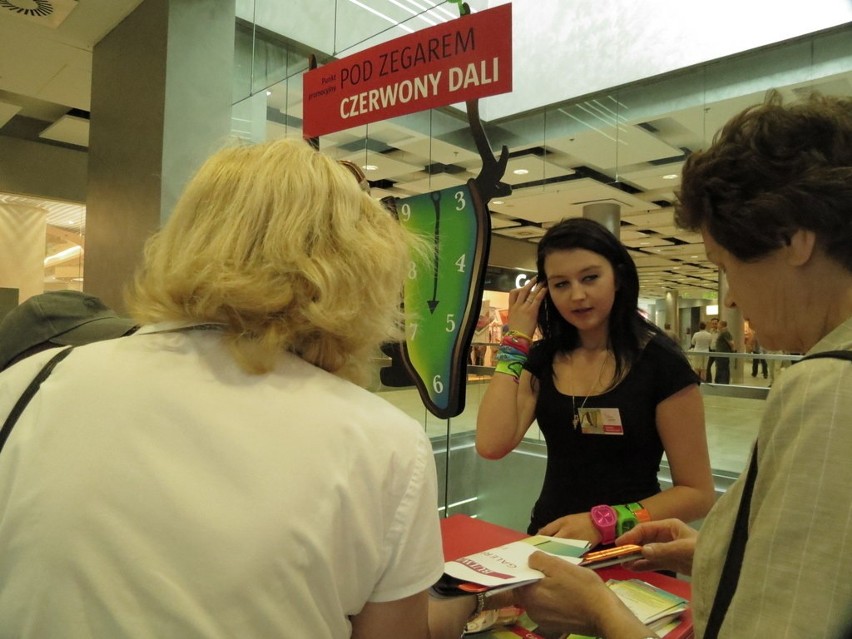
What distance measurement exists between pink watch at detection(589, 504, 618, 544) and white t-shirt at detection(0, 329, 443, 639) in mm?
753

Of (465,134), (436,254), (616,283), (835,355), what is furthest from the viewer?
(465,134)

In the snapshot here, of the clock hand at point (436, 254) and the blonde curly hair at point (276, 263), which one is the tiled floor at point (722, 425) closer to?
the clock hand at point (436, 254)

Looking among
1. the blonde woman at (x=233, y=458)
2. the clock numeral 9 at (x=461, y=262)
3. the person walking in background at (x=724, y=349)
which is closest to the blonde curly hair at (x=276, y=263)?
the blonde woman at (x=233, y=458)

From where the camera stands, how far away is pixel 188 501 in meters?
0.65

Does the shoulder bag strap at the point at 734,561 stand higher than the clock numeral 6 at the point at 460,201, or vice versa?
the clock numeral 6 at the point at 460,201

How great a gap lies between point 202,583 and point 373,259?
0.45 m

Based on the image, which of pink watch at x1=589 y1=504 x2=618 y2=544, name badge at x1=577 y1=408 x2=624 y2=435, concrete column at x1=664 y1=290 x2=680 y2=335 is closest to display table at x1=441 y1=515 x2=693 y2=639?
pink watch at x1=589 y1=504 x2=618 y2=544

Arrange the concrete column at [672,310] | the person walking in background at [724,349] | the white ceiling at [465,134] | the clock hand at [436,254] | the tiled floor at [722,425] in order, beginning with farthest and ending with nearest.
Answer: the concrete column at [672,310] → the person walking in background at [724,349] → the tiled floor at [722,425] → the white ceiling at [465,134] → the clock hand at [436,254]

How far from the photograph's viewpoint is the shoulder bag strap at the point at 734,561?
→ 638 mm

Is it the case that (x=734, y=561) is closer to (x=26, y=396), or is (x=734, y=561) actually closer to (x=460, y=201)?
(x=26, y=396)

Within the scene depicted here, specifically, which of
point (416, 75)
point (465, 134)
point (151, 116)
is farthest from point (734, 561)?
point (151, 116)

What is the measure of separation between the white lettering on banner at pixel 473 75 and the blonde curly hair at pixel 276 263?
34.0 inches

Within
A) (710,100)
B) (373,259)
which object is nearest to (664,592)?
(373,259)

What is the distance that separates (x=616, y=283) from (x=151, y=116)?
237cm
